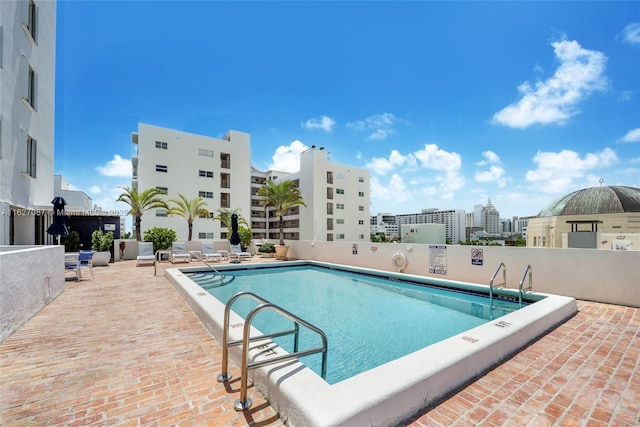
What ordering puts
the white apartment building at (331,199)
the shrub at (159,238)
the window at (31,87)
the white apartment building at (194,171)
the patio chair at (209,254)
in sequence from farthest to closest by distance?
the white apartment building at (331,199) → the white apartment building at (194,171) → the shrub at (159,238) → the patio chair at (209,254) → the window at (31,87)

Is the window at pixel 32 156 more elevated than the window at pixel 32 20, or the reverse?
the window at pixel 32 20

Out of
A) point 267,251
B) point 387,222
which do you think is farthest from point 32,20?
point 387,222

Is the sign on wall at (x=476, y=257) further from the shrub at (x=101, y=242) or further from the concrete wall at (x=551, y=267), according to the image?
the shrub at (x=101, y=242)

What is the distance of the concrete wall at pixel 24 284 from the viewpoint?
418cm

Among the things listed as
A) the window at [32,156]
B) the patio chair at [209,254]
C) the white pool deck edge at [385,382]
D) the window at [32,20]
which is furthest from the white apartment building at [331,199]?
the white pool deck edge at [385,382]

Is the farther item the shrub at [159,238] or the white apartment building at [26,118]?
the shrub at [159,238]

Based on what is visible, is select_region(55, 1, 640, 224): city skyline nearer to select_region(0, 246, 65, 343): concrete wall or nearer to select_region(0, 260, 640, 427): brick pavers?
select_region(0, 246, 65, 343): concrete wall

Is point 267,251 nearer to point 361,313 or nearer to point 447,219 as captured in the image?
point 361,313

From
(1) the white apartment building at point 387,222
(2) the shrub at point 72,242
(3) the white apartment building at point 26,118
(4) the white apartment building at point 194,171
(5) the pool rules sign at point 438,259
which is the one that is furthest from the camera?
(1) the white apartment building at point 387,222

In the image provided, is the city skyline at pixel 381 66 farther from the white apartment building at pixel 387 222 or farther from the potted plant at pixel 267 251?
the white apartment building at pixel 387 222

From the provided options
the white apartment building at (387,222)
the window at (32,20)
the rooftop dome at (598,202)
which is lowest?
the white apartment building at (387,222)

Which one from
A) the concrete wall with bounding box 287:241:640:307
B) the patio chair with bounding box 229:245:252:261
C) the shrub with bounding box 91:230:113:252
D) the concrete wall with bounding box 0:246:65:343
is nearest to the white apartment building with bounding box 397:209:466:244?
the patio chair with bounding box 229:245:252:261

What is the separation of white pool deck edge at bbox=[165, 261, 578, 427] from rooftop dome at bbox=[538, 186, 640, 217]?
3337 cm

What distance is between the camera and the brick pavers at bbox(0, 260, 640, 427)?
247cm
